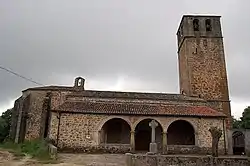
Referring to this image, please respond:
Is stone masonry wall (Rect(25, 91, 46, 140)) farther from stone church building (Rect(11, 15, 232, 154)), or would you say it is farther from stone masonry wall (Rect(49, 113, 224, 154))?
stone masonry wall (Rect(49, 113, 224, 154))

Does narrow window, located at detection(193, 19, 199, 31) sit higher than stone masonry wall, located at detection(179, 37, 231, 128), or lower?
higher

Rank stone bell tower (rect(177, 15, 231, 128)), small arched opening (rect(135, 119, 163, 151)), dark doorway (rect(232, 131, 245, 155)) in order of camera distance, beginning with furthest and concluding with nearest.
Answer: stone bell tower (rect(177, 15, 231, 128))
dark doorway (rect(232, 131, 245, 155))
small arched opening (rect(135, 119, 163, 151))

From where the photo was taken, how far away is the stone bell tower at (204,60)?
28.0 meters

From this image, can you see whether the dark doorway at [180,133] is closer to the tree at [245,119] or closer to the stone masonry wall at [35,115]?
the stone masonry wall at [35,115]

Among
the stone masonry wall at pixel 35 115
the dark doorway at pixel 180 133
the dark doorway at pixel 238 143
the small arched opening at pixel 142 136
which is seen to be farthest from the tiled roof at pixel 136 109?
the stone masonry wall at pixel 35 115

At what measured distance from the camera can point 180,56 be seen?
3266 centimetres

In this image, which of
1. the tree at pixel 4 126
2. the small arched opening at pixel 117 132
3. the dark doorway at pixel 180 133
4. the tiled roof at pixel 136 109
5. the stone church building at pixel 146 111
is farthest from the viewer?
the tree at pixel 4 126

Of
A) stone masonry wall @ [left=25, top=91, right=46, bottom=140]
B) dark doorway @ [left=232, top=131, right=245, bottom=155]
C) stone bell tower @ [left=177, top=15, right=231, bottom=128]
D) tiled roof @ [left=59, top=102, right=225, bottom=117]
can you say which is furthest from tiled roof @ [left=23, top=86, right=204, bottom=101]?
dark doorway @ [left=232, top=131, right=245, bottom=155]

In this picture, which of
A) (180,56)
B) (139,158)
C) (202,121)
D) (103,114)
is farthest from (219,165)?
(180,56)

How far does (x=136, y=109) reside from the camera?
22.5 m

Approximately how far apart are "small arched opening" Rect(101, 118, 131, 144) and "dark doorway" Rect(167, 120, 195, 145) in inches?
144

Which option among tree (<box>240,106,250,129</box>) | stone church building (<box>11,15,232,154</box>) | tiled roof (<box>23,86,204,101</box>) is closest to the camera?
stone church building (<box>11,15,232,154</box>)

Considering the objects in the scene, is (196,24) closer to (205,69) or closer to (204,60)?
(204,60)

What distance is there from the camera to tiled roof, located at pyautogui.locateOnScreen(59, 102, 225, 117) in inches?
856
